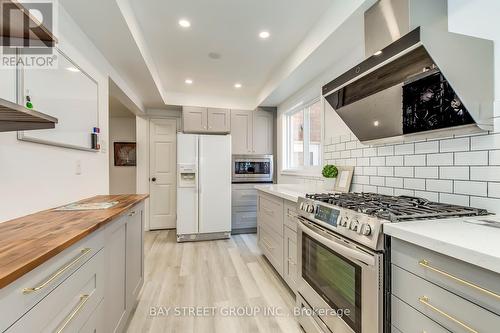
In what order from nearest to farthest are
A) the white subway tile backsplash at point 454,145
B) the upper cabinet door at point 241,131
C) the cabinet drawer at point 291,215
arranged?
the white subway tile backsplash at point 454,145, the cabinet drawer at point 291,215, the upper cabinet door at point 241,131

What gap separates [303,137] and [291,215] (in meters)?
1.79

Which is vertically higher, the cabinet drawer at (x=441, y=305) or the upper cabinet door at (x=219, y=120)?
the upper cabinet door at (x=219, y=120)

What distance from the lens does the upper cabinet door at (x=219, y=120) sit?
13.6 feet

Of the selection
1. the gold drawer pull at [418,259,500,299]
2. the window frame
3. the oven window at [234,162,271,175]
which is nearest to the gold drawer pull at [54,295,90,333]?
the gold drawer pull at [418,259,500,299]

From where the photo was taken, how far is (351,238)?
3.90ft

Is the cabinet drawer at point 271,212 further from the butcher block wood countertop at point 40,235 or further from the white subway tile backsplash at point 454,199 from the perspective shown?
the butcher block wood countertop at point 40,235

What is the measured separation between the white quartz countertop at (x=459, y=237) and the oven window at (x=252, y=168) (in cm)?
330

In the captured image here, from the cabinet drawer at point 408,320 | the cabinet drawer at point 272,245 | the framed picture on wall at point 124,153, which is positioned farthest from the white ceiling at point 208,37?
the framed picture on wall at point 124,153

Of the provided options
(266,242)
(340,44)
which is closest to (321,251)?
(266,242)

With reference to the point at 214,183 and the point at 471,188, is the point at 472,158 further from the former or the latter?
the point at 214,183

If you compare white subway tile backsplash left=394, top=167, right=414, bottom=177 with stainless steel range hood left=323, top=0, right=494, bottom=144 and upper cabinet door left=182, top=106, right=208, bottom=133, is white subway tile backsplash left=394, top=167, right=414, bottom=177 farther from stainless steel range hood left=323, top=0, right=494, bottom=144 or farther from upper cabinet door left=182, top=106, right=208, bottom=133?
upper cabinet door left=182, top=106, right=208, bottom=133

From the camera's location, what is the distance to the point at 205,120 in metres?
4.11

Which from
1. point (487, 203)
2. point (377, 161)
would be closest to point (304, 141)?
point (377, 161)

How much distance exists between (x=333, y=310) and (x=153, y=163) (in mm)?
3993
